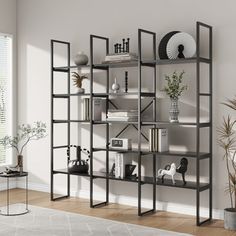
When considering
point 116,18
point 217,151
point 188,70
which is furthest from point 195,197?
point 116,18

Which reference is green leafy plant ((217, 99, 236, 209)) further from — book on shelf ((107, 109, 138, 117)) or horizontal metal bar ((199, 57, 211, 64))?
book on shelf ((107, 109, 138, 117))

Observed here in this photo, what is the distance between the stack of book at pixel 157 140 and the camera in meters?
4.78

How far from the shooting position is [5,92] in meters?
6.41

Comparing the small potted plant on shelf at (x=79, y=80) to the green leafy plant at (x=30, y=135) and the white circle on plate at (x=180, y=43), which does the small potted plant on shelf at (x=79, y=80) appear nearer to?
the green leafy plant at (x=30, y=135)

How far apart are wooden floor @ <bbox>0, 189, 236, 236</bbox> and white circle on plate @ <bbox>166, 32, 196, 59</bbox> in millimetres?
1732

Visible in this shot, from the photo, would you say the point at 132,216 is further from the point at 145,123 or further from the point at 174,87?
the point at 174,87

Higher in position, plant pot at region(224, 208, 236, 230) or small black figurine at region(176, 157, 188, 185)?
small black figurine at region(176, 157, 188, 185)

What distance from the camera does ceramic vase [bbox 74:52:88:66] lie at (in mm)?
5441

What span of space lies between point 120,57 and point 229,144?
1.53 m

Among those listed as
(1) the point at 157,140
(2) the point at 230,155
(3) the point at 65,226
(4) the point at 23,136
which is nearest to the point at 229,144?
(2) the point at 230,155

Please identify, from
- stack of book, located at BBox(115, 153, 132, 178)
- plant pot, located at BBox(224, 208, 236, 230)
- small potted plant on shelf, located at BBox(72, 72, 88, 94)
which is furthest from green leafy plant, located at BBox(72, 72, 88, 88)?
plant pot, located at BBox(224, 208, 236, 230)

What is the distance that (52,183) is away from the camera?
18.4ft

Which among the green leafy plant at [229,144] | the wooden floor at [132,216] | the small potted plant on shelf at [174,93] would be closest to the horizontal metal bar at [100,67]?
the small potted plant on shelf at [174,93]

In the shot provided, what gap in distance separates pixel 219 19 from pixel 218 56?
39 cm
